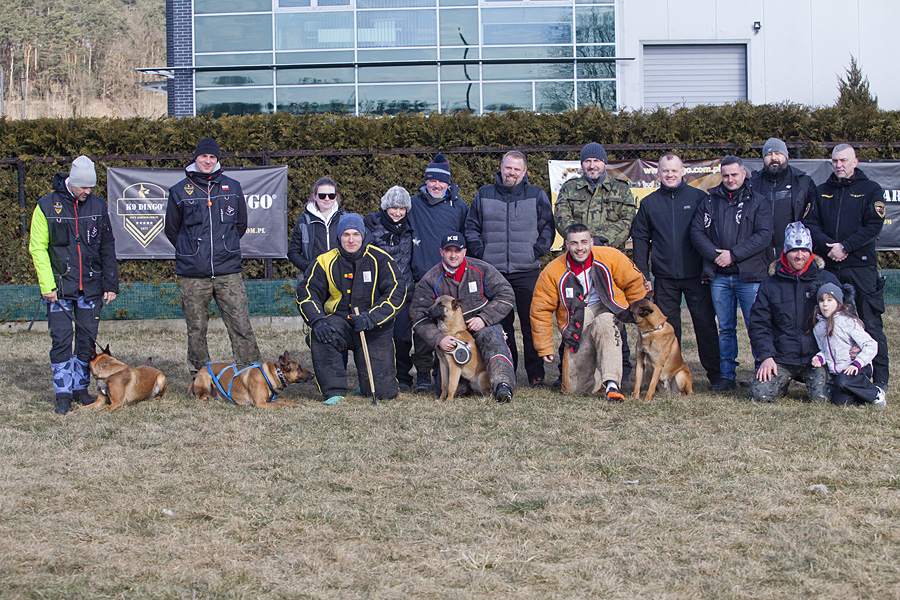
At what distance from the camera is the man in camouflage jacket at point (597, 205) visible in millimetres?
6645

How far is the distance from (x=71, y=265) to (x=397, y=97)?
12.1 meters

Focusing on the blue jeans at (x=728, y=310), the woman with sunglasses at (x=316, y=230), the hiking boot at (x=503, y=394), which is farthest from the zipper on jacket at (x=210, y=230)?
the blue jeans at (x=728, y=310)

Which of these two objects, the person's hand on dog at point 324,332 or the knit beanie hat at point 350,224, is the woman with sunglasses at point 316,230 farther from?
the person's hand on dog at point 324,332

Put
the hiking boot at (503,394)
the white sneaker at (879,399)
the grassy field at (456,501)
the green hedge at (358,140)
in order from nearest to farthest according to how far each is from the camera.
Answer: the grassy field at (456,501) → the white sneaker at (879,399) → the hiking boot at (503,394) → the green hedge at (358,140)

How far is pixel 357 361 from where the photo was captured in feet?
20.8

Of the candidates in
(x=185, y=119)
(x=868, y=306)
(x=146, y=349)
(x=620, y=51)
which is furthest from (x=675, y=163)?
(x=620, y=51)

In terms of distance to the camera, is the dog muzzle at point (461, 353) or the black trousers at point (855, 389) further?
the dog muzzle at point (461, 353)

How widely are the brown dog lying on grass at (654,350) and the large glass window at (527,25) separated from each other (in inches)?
497

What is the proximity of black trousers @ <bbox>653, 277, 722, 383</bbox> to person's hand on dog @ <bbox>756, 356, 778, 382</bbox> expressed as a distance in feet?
2.28

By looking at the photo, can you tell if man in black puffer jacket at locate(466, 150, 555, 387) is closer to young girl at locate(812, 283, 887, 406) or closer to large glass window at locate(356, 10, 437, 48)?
young girl at locate(812, 283, 887, 406)

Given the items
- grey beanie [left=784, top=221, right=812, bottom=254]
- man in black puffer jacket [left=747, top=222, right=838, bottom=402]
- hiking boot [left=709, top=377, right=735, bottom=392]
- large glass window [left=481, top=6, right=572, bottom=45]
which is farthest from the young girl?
large glass window [left=481, top=6, right=572, bottom=45]

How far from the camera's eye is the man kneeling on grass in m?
6.19

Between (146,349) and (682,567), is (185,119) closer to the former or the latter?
(146,349)

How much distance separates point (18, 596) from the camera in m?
2.80
